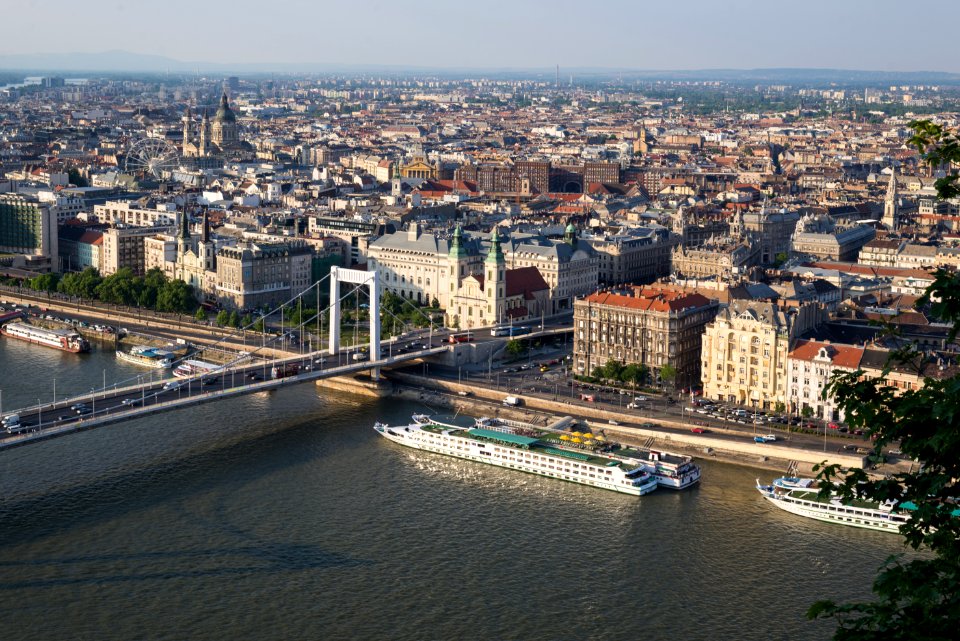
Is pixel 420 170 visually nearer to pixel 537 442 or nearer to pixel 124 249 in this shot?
pixel 124 249

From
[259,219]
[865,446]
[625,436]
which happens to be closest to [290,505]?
[625,436]

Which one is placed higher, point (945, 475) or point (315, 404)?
point (945, 475)

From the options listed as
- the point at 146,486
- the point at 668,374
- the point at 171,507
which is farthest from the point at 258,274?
the point at 171,507

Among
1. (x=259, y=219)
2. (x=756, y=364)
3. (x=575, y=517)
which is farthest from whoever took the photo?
(x=259, y=219)

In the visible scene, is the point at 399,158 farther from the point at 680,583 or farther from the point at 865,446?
the point at 680,583

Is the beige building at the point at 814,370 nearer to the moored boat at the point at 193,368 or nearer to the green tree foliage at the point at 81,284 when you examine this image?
the moored boat at the point at 193,368

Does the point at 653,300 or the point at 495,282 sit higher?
the point at 653,300

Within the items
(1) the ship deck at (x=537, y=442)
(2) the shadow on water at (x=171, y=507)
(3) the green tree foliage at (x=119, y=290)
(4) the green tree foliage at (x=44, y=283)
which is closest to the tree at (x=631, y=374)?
(1) the ship deck at (x=537, y=442)

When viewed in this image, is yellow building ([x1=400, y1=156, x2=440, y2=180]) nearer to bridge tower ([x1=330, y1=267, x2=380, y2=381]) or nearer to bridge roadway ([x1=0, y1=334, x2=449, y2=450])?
bridge roadway ([x1=0, y1=334, x2=449, y2=450])
